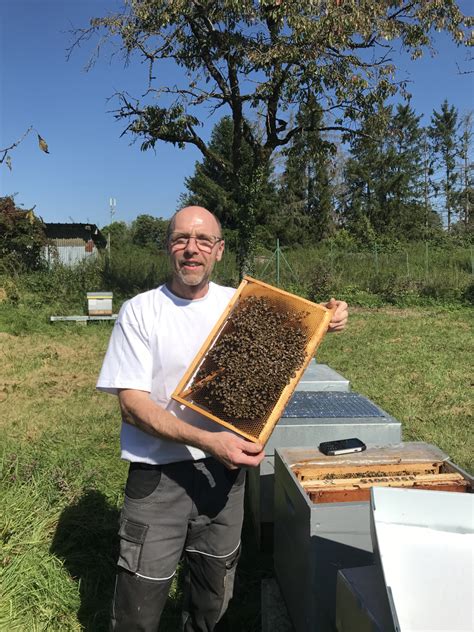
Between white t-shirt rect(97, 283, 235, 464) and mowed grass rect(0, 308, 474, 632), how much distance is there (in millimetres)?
937

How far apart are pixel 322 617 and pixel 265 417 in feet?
2.68

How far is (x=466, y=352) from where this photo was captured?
27.1 ft

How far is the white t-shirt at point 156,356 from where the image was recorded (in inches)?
73.4

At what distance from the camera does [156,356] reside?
1943 millimetres

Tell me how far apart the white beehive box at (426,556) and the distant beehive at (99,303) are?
1028 centimetres

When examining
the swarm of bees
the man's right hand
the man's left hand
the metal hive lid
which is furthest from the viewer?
the metal hive lid

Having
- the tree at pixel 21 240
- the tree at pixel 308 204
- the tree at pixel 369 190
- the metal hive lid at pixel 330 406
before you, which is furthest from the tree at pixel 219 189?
the metal hive lid at pixel 330 406

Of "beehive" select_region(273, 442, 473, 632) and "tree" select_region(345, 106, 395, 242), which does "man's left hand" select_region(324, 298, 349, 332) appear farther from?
"tree" select_region(345, 106, 395, 242)

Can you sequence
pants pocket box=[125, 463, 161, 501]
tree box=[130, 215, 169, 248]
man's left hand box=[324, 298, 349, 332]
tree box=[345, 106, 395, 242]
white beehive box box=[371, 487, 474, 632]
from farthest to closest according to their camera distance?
tree box=[130, 215, 169, 248]
tree box=[345, 106, 395, 242]
man's left hand box=[324, 298, 349, 332]
pants pocket box=[125, 463, 161, 501]
white beehive box box=[371, 487, 474, 632]

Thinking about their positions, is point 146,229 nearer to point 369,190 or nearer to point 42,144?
point 369,190

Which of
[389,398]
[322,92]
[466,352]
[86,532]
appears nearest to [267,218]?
[322,92]

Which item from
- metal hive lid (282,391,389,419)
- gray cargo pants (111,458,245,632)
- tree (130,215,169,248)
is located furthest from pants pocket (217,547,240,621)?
tree (130,215,169,248)

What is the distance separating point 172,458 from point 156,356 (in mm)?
405

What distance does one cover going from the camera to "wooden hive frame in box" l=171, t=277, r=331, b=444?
174 centimetres
